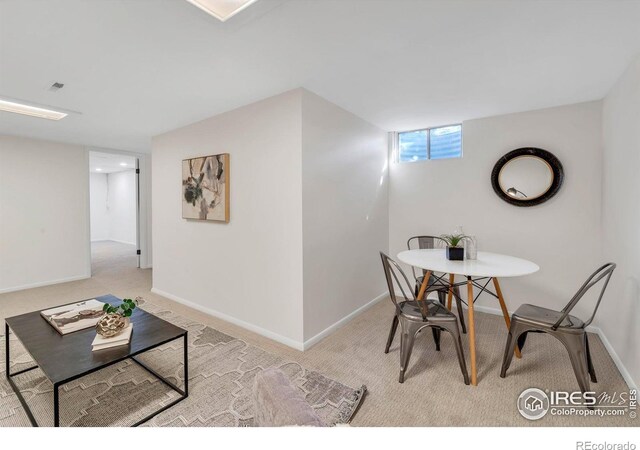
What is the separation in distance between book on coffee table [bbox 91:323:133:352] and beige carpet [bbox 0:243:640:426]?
1149 mm

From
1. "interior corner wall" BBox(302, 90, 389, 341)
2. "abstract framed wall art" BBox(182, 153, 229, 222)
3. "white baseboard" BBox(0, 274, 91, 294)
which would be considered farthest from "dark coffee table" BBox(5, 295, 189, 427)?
"white baseboard" BBox(0, 274, 91, 294)

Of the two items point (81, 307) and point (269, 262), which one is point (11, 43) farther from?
point (269, 262)

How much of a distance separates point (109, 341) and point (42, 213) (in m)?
4.30

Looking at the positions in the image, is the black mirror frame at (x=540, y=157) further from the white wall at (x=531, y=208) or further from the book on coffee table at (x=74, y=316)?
the book on coffee table at (x=74, y=316)

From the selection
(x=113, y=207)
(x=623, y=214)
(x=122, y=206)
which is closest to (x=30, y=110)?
(x=623, y=214)

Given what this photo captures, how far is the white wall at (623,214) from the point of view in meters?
2.02

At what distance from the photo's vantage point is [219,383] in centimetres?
209

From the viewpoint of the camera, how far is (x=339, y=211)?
3051 millimetres

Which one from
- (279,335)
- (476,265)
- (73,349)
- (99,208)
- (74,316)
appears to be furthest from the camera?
(99,208)

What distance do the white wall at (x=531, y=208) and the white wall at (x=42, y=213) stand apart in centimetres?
548

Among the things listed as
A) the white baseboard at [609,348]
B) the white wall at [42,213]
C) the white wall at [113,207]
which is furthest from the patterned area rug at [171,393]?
the white wall at [113,207]

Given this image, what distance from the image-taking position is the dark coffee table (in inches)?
59.2

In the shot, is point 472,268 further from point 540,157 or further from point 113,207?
point 113,207
